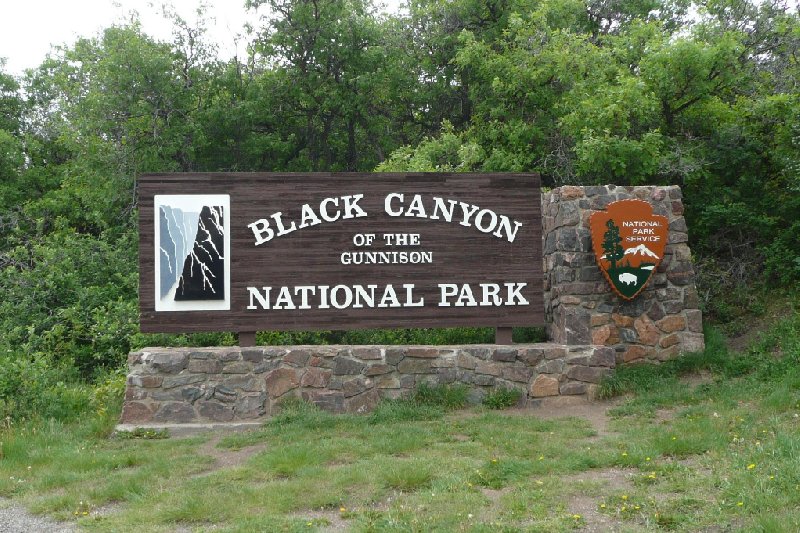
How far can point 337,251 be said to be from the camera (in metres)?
8.98

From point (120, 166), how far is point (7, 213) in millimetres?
3245

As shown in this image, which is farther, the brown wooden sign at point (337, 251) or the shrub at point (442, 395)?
the brown wooden sign at point (337, 251)

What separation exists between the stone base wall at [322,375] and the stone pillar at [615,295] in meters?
0.55

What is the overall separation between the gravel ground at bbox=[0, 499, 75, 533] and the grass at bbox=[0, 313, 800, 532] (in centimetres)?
11

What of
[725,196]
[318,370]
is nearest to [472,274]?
[318,370]

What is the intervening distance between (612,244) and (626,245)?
0.18m

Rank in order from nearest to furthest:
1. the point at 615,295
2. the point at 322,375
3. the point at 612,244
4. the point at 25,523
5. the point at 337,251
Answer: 1. the point at 25,523
2. the point at 322,375
3. the point at 337,251
4. the point at 612,244
5. the point at 615,295

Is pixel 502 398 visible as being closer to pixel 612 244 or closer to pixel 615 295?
pixel 615 295

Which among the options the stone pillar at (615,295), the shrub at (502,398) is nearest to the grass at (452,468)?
the shrub at (502,398)

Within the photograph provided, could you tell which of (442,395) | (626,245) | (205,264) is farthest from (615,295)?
(205,264)

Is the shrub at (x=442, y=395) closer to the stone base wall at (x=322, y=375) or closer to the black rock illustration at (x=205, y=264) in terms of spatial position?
the stone base wall at (x=322, y=375)

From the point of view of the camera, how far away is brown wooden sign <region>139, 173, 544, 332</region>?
8.73 meters

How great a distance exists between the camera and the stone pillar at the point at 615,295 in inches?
365

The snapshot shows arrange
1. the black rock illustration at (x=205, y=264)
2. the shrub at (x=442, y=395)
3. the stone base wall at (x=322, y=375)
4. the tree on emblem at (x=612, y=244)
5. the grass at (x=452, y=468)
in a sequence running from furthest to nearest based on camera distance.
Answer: the tree on emblem at (x=612, y=244)
the black rock illustration at (x=205, y=264)
the shrub at (x=442, y=395)
the stone base wall at (x=322, y=375)
the grass at (x=452, y=468)
